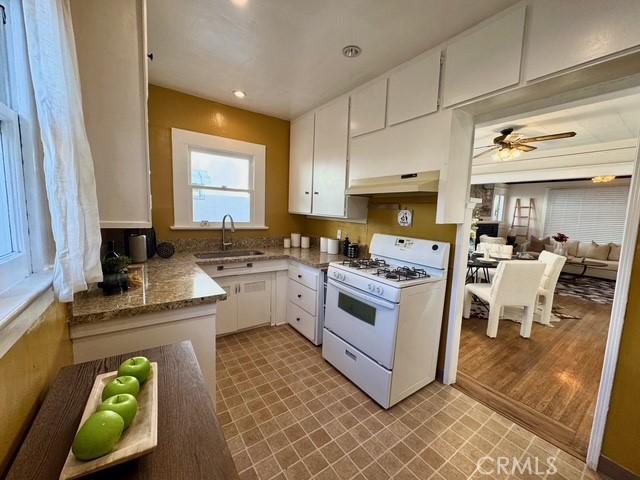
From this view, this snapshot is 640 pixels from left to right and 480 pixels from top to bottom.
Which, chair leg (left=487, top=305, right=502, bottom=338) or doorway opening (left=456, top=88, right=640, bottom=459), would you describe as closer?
doorway opening (left=456, top=88, right=640, bottom=459)

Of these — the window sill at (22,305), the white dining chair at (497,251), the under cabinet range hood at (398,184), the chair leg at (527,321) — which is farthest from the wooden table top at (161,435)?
the white dining chair at (497,251)

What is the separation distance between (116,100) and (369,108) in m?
1.80

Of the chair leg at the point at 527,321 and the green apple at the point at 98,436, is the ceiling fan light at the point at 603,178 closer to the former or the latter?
the chair leg at the point at 527,321

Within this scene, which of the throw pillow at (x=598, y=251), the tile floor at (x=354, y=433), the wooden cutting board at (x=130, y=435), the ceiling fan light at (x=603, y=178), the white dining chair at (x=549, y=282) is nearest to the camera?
the wooden cutting board at (x=130, y=435)

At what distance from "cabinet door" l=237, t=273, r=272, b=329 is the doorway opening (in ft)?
6.56

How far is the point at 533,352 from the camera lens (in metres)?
2.65

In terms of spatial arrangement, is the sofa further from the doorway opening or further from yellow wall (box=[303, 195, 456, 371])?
yellow wall (box=[303, 195, 456, 371])

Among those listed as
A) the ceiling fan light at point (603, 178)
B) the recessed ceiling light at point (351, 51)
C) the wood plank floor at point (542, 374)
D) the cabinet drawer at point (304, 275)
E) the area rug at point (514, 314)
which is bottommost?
the wood plank floor at point (542, 374)

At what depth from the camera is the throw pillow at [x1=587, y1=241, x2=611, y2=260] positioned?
19.3 feet

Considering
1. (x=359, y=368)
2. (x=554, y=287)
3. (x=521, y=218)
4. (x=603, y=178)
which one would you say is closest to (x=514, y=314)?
(x=554, y=287)

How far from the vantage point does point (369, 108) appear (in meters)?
2.27

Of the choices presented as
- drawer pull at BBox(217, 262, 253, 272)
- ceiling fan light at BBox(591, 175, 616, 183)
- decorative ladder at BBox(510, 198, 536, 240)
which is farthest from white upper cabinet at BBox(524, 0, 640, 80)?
decorative ladder at BBox(510, 198, 536, 240)

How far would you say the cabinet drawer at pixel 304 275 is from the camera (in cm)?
263

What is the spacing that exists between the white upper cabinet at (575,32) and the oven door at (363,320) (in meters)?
1.54
